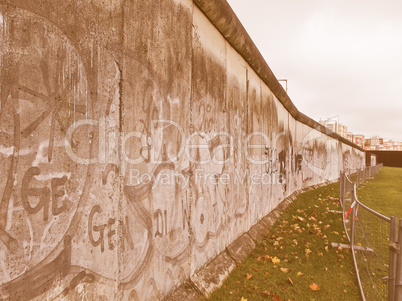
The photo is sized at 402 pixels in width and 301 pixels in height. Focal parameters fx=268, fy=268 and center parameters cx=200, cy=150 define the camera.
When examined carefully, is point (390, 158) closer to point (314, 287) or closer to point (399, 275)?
point (314, 287)

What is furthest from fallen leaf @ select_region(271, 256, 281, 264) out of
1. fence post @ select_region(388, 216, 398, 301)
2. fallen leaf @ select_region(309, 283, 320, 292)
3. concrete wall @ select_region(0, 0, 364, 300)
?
fence post @ select_region(388, 216, 398, 301)

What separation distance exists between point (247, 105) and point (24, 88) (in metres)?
4.19

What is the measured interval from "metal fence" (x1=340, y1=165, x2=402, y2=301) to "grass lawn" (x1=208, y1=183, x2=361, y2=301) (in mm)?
231

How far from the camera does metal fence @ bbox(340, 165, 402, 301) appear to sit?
2350 millimetres

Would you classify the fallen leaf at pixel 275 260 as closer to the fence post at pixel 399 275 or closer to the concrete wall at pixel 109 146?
the concrete wall at pixel 109 146

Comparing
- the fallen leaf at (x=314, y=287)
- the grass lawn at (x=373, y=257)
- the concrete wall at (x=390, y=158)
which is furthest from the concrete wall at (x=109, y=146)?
the concrete wall at (x=390, y=158)

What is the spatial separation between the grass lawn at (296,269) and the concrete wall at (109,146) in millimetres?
565

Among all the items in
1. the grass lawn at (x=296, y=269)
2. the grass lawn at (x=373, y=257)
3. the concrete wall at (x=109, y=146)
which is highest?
the concrete wall at (x=109, y=146)

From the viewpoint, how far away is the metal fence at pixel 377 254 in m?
2.35

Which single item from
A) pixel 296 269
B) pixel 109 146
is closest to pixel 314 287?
pixel 296 269

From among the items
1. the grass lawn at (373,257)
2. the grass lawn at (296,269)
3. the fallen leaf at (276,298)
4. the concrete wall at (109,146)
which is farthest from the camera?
the grass lawn at (296,269)

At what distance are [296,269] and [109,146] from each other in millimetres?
3499

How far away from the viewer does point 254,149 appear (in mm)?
5590

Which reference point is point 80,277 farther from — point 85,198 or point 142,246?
point 142,246
